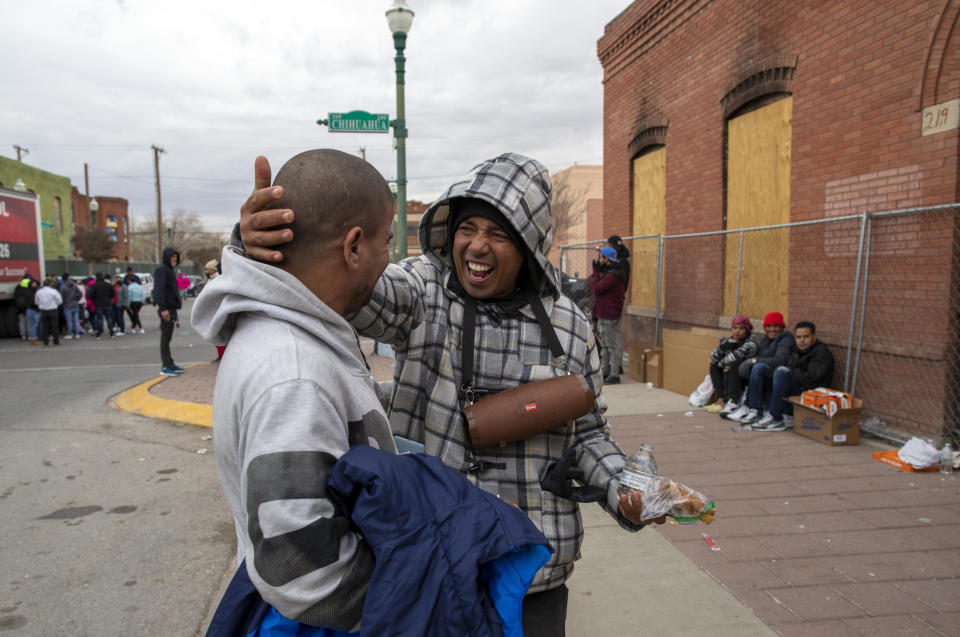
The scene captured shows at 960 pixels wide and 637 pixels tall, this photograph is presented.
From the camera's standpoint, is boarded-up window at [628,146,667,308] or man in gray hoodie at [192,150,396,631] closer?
man in gray hoodie at [192,150,396,631]

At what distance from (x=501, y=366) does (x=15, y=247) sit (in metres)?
17.4

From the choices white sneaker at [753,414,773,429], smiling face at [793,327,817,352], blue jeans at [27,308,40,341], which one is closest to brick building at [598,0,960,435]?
smiling face at [793,327,817,352]

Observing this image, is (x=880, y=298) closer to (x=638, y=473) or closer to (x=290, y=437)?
(x=638, y=473)

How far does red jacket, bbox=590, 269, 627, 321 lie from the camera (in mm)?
9055

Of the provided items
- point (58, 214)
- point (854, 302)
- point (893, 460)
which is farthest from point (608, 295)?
point (58, 214)

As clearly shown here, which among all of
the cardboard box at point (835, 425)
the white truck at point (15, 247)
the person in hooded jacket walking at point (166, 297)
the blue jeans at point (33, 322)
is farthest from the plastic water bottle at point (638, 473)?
the white truck at point (15, 247)

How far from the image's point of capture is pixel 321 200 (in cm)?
125

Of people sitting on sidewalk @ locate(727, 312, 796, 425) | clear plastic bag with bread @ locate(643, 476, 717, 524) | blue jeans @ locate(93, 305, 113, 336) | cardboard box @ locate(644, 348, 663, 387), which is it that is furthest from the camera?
blue jeans @ locate(93, 305, 113, 336)

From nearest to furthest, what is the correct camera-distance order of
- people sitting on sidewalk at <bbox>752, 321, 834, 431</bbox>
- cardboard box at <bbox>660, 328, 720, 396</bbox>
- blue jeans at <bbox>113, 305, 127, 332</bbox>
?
people sitting on sidewalk at <bbox>752, 321, 834, 431</bbox>
cardboard box at <bbox>660, 328, 720, 396</bbox>
blue jeans at <bbox>113, 305, 127, 332</bbox>

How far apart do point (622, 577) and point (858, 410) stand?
3.64 m

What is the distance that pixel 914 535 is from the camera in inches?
156

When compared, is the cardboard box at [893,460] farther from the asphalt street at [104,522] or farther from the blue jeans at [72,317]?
the blue jeans at [72,317]

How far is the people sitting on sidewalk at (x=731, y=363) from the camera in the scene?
7.25 meters

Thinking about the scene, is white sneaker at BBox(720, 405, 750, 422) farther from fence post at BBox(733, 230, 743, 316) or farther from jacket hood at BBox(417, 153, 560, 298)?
jacket hood at BBox(417, 153, 560, 298)
